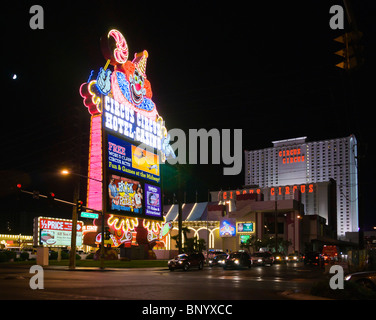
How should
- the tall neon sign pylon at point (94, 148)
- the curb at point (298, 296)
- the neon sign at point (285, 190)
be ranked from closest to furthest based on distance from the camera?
the curb at point (298, 296)
the tall neon sign pylon at point (94, 148)
the neon sign at point (285, 190)

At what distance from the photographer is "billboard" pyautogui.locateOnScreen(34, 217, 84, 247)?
51.2 m

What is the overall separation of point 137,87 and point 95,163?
13787 millimetres

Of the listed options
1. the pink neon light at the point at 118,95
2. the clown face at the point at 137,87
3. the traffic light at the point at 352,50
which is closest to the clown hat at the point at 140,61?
the clown face at the point at 137,87

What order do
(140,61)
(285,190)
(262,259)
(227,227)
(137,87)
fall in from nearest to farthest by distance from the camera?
(262,259) → (137,87) → (140,61) → (227,227) → (285,190)

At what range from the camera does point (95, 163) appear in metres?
56.0

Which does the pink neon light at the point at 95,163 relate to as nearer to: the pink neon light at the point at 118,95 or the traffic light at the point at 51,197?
the pink neon light at the point at 118,95

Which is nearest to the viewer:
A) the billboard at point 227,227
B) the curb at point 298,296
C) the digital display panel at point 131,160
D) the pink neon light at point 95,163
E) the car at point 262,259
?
the curb at point 298,296

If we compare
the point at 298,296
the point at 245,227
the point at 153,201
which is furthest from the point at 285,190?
the point at 298,296

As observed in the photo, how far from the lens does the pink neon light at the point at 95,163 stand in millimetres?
55719

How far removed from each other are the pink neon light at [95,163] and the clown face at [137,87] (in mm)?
8387

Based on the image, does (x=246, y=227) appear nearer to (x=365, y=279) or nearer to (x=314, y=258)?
(x=314, y=258)
